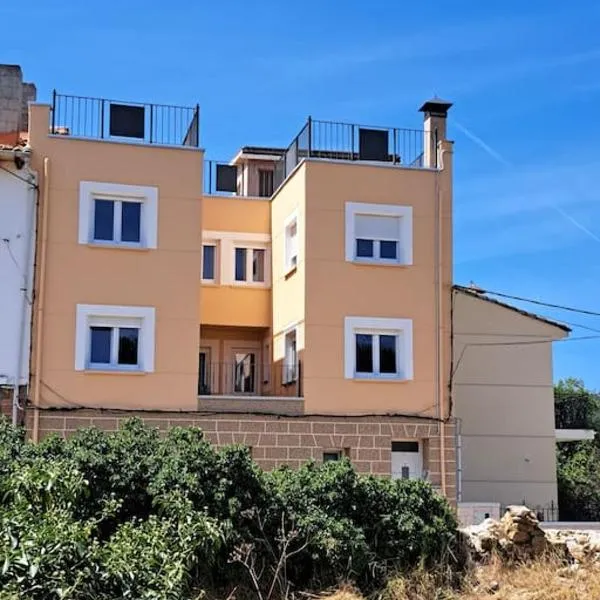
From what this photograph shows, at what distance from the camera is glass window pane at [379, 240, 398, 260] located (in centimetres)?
2544

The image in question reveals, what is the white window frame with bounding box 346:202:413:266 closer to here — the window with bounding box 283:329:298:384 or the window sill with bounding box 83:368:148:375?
the window with bounding box 283:329:298:384

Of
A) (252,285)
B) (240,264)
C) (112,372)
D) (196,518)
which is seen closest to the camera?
(196,518)

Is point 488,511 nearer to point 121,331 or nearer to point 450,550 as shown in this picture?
point 450,550

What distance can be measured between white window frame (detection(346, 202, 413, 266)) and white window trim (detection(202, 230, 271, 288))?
3.35 meters

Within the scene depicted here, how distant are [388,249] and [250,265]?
409 cm

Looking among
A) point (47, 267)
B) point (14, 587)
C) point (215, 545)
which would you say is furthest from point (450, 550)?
point (47, 267)

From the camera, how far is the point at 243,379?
27.8 metres

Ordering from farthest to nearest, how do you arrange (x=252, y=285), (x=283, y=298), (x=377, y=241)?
(x=252, y=285) → (x=283, y=298) → (x=377, y=241)

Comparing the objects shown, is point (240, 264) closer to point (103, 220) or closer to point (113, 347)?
point (103, 220)

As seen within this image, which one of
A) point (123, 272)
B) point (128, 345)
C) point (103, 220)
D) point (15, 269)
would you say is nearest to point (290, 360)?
point (128, 345)

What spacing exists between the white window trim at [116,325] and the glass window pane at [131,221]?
5.41 ft

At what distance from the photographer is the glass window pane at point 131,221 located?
24.2 meters

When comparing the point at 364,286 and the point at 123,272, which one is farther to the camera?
the point at 364,286

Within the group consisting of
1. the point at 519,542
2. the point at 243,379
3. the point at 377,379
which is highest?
the point at 243,379
